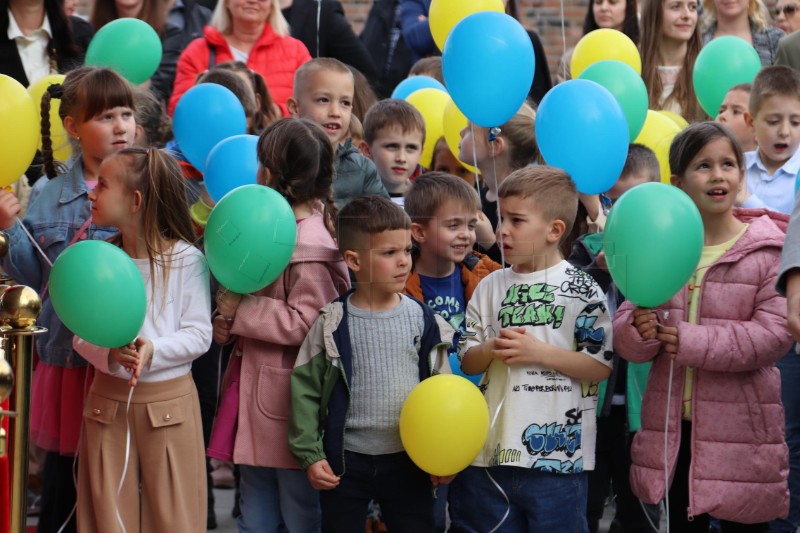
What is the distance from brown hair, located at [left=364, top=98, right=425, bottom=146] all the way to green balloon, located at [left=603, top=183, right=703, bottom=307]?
5.13 feet

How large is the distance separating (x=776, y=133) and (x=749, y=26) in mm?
1598

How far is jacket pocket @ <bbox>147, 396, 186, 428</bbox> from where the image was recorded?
12.2ft

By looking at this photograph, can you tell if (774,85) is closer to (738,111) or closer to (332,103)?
(738,111)

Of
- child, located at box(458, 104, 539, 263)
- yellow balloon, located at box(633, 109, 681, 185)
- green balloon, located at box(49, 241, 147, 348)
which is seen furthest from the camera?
yellow balloon, located at box(633, 109, 681, 185)

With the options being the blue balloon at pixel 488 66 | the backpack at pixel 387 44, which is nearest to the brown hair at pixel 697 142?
the blue balloon at pixel 488 66

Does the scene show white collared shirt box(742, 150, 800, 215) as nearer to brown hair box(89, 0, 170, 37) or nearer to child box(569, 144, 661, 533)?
child box(569, 144, 661, 533)

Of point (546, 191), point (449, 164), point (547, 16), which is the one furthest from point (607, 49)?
point (547, 16)

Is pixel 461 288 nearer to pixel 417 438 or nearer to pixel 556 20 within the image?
pixel 417 438

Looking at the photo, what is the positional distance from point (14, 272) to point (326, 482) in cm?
131

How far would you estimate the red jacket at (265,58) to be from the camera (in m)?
6.07

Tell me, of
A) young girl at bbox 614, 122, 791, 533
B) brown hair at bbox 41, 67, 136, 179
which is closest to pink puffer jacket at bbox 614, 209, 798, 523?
young girl at bbox 614, 122, 791, 533

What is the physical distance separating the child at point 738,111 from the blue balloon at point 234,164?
1960 millimetres

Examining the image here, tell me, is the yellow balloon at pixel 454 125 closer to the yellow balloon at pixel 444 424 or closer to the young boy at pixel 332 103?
the young boy at pixel 332 103

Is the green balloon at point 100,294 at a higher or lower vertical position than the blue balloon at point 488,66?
lower
